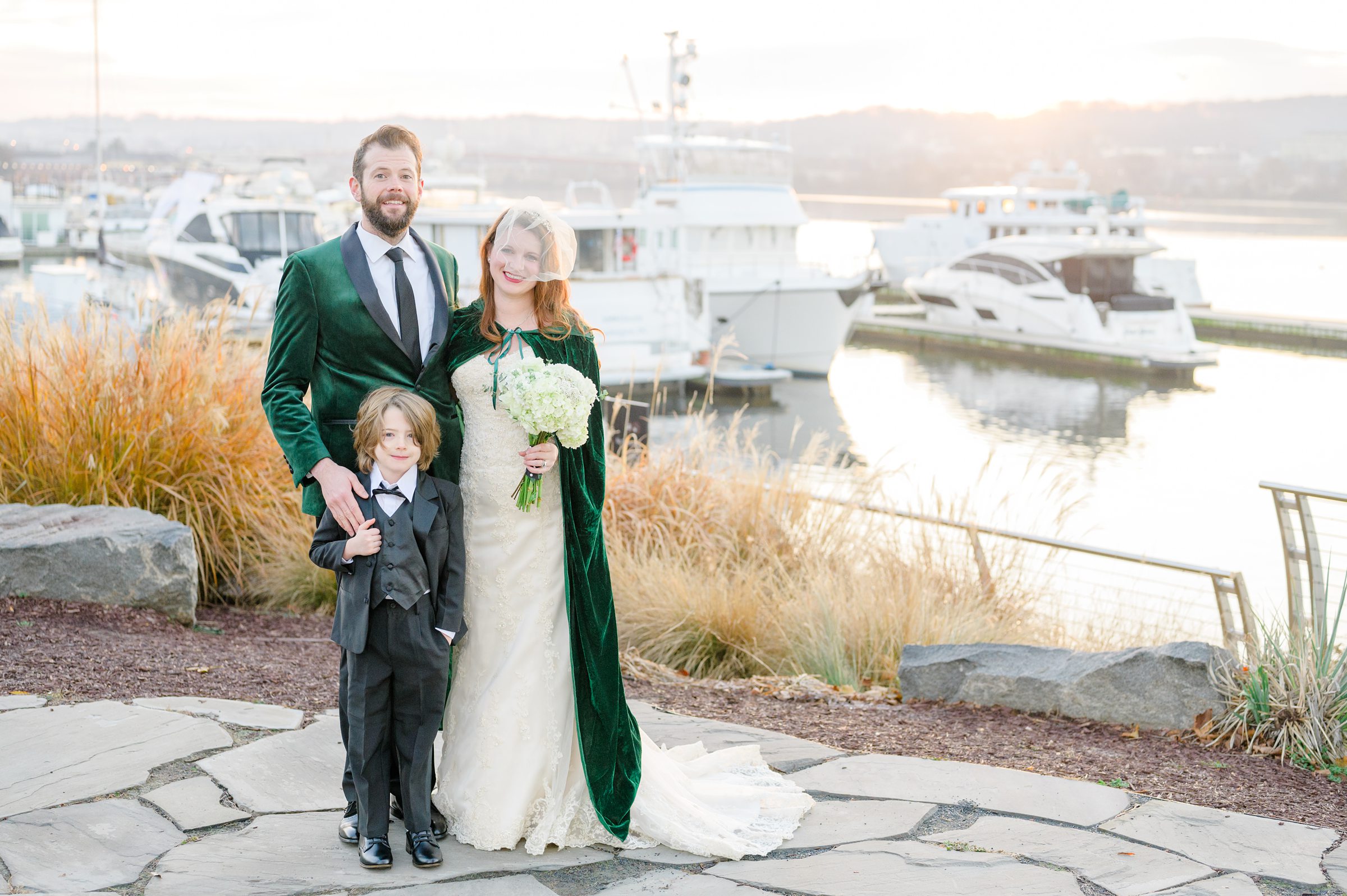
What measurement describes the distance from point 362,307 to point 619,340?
20358mm

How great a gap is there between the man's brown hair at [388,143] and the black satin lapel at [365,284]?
0.61 feet

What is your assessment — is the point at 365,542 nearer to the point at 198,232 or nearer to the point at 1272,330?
the point at 198,232

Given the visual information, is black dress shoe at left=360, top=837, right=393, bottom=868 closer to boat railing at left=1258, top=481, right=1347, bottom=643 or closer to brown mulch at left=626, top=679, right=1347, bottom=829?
brown mulch at left=626, top=679, right=1347, bottom=829

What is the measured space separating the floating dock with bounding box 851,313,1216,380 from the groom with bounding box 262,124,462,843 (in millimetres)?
30591

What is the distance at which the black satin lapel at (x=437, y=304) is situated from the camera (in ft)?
10.6

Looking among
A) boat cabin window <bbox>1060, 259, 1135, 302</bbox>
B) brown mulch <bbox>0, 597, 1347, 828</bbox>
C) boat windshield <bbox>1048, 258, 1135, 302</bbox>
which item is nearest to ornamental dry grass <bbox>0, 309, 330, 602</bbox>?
brown mulch <bbox>0, 597, 1347, 828</bbox>

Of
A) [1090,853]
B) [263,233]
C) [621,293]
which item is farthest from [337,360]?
[263,233]

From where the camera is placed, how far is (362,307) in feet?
10.4

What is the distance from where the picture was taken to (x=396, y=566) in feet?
9.74

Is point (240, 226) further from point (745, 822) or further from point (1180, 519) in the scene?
point (745, 822)

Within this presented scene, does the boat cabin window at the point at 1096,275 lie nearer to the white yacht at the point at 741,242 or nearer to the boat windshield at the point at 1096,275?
the boat windshield at the point at 1096,275

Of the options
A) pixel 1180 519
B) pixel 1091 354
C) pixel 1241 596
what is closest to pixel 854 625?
pixel 1241 596

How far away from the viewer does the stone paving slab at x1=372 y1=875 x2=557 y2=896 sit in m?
2.87

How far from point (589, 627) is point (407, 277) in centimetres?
108
